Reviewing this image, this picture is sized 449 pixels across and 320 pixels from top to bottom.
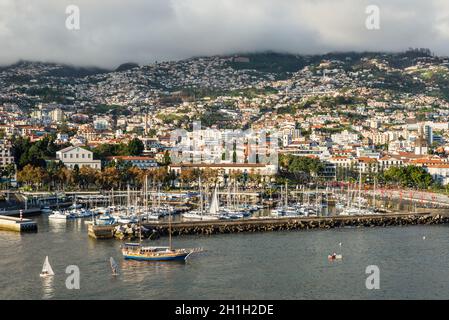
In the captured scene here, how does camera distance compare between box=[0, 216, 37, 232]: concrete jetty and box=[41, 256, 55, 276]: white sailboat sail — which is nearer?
box=[41, 256, 55, 276]: white sailboat sail

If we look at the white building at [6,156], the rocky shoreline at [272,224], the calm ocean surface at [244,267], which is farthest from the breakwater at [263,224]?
the white building at [6,156]

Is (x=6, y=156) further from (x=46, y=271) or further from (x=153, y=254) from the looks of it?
(x=46, y=271)

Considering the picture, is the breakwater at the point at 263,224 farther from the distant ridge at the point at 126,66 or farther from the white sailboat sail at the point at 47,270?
the distant ridge at the point at 126,66

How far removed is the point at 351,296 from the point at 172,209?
21.9 metres

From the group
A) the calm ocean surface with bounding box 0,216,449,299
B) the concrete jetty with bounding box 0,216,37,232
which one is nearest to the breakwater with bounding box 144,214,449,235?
the calm ocean surface with bounding box 0,216,449,299

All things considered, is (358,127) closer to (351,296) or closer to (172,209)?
(172,209)

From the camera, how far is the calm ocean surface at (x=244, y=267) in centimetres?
2248

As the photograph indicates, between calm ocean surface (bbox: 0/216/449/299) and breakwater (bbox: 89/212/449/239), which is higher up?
breakwater (bbox: 89/212/449/239)

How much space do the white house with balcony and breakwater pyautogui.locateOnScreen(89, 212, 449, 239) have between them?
26.4 metres

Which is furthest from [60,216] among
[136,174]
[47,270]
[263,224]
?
[136,174]

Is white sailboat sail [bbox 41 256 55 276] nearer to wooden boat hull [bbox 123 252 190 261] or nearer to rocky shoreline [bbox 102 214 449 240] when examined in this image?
wooden boat hull [bbox 123 252 190 261]

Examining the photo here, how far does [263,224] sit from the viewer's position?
3594cm

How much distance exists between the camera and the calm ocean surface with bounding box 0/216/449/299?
22.5m
